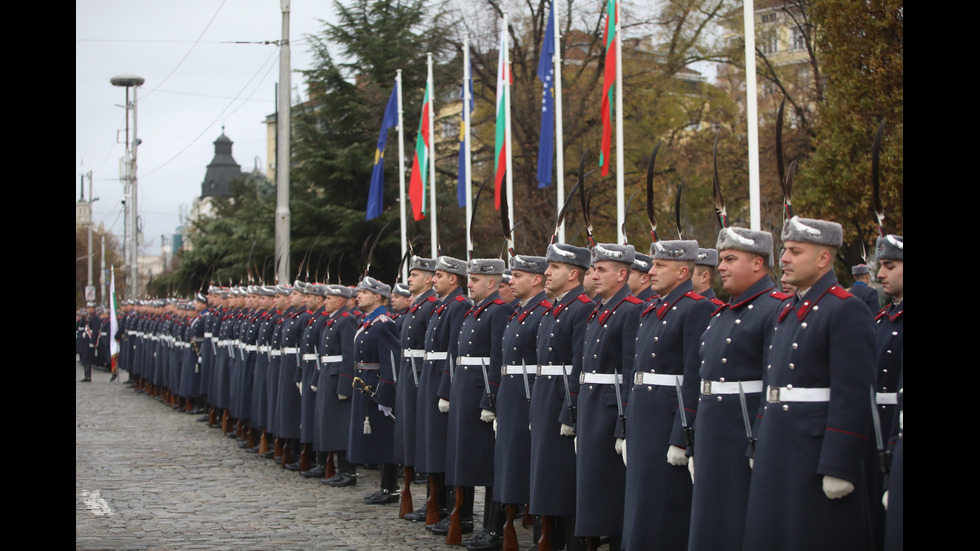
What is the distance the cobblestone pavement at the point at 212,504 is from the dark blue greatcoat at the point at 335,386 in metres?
0.55

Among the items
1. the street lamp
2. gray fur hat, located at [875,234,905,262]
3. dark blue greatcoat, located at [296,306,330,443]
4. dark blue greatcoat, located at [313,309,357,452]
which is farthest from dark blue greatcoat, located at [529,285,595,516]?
the street lamp

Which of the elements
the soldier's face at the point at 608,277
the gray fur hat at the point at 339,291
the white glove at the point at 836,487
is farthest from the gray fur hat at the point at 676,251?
the gray fur hat at the point at 339,291

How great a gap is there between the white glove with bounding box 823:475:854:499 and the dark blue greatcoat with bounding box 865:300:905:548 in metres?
0.34

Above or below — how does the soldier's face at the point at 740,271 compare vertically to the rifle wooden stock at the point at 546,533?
above

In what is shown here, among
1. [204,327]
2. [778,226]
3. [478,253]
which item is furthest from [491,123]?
[204,327]

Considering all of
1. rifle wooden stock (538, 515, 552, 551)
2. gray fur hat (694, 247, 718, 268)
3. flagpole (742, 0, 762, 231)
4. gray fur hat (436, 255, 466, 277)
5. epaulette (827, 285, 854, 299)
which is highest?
flagpole (742, 0, 762, 231)

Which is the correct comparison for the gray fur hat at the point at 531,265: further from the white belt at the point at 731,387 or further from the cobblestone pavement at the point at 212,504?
the white belt at the point at 731,387

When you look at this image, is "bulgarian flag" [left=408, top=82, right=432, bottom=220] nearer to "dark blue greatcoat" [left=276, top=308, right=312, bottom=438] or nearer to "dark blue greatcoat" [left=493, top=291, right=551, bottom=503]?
"dark blue greatcoat" [left=276, top=308, right=312, bottom=438]

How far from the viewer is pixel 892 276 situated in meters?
5.76

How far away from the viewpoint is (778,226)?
83.2 ft

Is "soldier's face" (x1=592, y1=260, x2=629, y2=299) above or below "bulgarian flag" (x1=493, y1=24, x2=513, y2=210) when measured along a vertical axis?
below

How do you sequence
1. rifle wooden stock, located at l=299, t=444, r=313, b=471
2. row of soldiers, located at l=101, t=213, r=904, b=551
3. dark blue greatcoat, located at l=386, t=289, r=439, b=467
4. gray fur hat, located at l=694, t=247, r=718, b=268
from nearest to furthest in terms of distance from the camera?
row of soldiers, located at l=101, t=213, r=904, b=551, gray fur hat, located at l=694, t=247, r=718, b=268, dark blue greatcoat, located at l=386, t=289, r=439, b=467, rifle wooden stock, located at l=299, t=444, r=313, b=471

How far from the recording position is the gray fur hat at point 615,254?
7738 mm

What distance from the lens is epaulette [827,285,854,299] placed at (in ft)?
18.1
